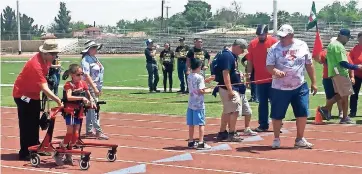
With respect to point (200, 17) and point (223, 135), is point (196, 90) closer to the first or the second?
point (223, 135)

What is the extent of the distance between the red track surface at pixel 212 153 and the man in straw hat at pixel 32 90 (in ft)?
1.31

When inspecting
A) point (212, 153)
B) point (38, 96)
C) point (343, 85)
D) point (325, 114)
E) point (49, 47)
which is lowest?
point (212, 153)

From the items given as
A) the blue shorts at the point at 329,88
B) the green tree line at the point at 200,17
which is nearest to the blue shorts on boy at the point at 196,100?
the blue shorts at the point at 329,88

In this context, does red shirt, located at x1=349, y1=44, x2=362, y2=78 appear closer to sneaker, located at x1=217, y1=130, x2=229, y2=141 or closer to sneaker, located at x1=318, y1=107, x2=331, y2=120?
sneaker, located at x1=318, y1=107, x2=331, y2=120

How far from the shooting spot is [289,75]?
1012 centimetres

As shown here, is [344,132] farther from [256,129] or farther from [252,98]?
[252,98]

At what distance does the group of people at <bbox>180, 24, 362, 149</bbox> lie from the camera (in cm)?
1013

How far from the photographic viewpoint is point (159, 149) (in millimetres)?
10453

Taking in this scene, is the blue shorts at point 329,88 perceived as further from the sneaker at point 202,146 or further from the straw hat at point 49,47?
the straw hat at point 49,47

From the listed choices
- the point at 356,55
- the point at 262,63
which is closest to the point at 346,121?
the point at 356,55

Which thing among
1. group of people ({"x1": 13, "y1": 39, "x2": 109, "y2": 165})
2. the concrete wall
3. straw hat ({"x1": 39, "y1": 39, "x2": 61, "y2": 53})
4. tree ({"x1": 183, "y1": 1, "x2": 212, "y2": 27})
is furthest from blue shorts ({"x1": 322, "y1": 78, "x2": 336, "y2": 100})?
tree ({"x1": 183, "y1": 1, "x2": 212, "y2": 27})

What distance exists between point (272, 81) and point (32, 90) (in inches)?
153

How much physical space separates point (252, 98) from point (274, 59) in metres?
7.62

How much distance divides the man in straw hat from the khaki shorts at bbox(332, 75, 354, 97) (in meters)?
6.20
